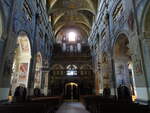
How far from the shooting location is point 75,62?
75.8 ft

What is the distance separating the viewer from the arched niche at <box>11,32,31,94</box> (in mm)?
10570

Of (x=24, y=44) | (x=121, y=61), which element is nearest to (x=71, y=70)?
(x=121, y=61)

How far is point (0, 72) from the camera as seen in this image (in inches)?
249

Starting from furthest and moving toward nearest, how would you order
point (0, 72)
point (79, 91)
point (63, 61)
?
1. point (63, 61)
2. point (79, 91)
3. point (0, 72)

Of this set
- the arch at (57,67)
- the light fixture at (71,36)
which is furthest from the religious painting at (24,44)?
the light fixture at (71,36)

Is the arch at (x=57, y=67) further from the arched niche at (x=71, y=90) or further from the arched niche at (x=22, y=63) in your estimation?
the arched niche at (x=22, y=63)

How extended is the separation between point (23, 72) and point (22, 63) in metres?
0.85

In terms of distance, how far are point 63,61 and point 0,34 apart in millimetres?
16869

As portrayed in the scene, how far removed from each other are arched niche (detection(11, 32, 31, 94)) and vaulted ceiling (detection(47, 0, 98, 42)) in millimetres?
9628

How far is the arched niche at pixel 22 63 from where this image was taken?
34.7ft

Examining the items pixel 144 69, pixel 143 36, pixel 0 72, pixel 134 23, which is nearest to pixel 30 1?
pixel 0 72

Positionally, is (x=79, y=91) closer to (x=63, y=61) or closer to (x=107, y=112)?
(x=63, y=61)

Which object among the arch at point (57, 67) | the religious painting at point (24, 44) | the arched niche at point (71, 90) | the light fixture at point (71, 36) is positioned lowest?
the arched niche at point (71, 90)

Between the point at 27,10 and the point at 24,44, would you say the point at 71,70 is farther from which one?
the point at 27,10
